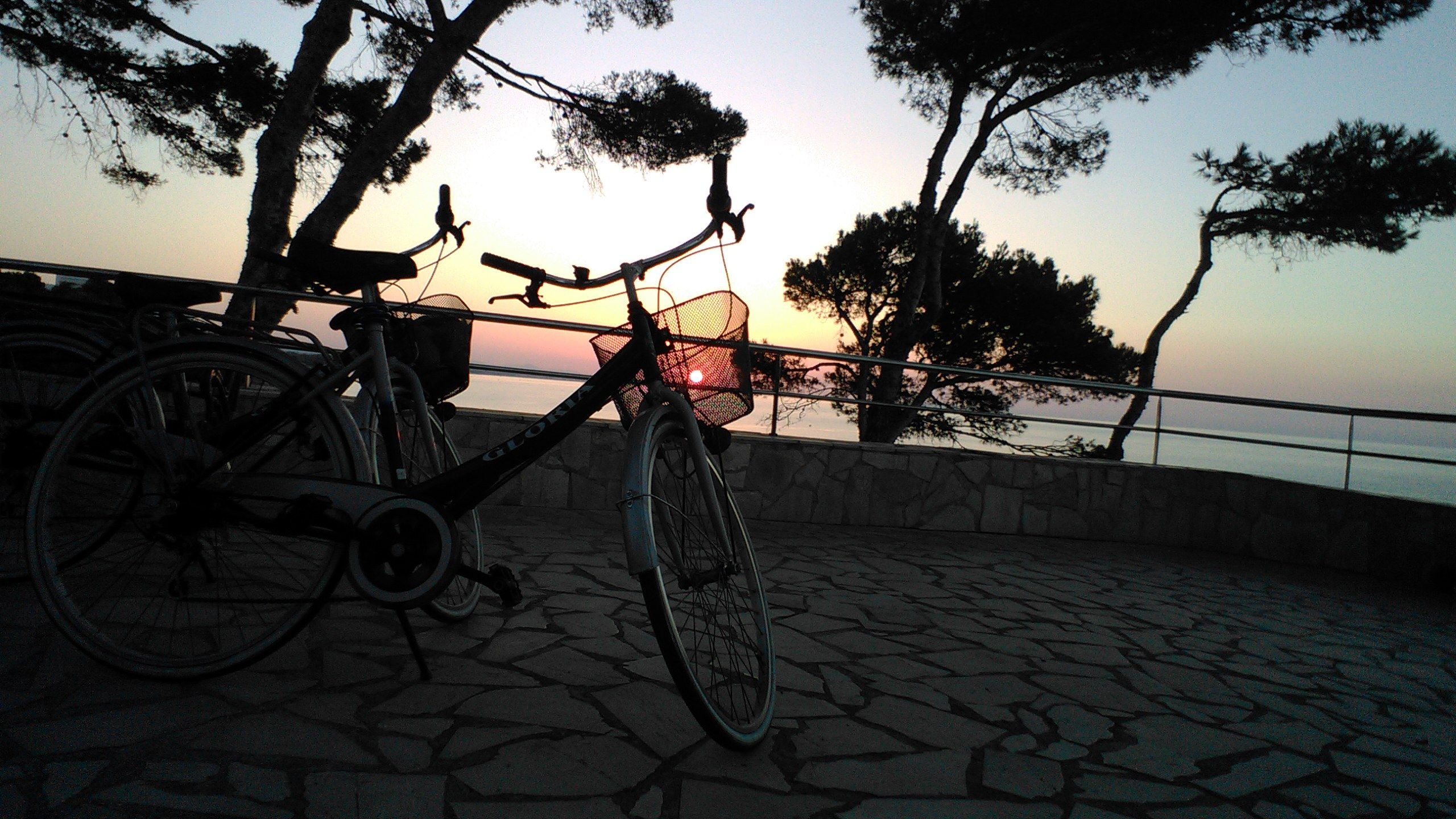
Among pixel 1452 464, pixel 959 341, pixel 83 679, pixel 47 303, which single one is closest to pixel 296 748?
pixel 83 679

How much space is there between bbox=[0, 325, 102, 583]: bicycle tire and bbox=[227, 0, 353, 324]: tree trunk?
385cm

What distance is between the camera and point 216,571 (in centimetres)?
296

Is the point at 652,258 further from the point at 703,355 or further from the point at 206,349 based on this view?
the point at 206,349

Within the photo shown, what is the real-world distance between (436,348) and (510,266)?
2.38 ft

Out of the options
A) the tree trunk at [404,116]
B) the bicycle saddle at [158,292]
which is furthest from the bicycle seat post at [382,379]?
the tree trunk at [404,116]

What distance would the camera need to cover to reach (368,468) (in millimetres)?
2072

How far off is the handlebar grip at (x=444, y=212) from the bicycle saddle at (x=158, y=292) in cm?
64

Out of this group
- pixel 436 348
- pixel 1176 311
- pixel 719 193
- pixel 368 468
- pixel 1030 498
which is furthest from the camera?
pixel 1176 311

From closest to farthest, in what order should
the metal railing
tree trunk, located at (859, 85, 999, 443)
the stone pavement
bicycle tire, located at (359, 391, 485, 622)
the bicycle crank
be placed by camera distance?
the stone pavement < the bicycle crank < bicycle tire, located at (359, 391, 485, 622) < the metal railing < tree trunk, located at (859, 85, 999, 443)

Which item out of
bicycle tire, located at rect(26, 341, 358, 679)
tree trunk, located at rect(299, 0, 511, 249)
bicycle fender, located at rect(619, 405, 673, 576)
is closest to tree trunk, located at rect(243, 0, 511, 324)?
tree trunk, located at rect(299, 0, 511, 249)

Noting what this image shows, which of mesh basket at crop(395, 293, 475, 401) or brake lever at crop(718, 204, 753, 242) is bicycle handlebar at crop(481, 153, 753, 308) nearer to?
brake lever at crop(718, 204, 753, 242)

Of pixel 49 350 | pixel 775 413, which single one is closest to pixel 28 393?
pixel 49 350

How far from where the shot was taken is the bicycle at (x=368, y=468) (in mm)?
1962

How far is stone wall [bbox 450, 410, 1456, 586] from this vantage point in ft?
17.9
